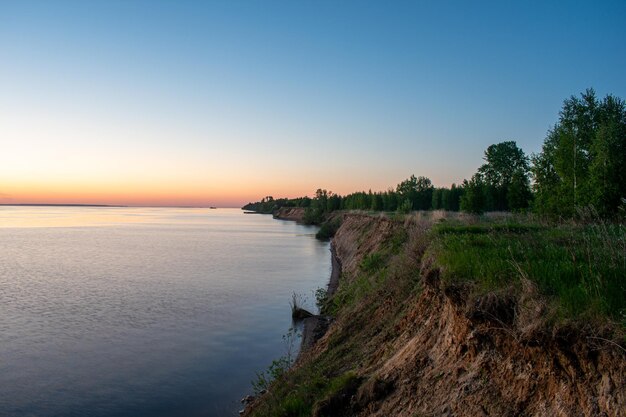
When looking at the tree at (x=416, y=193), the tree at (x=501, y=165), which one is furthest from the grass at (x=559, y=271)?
the tree at (x=416, y=193)

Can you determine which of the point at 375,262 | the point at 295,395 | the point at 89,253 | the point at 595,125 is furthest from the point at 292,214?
the point at 295,395

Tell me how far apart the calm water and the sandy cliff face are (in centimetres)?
616

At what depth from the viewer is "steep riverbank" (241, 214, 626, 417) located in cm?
516

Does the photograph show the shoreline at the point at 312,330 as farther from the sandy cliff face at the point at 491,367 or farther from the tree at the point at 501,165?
the tree at the point at 501,165

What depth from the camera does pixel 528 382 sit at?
577 cm

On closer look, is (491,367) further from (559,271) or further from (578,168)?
(578,168)

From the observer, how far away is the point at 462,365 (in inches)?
276

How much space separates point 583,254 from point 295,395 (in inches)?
256

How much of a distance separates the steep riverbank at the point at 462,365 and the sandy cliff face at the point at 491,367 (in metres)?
0.01

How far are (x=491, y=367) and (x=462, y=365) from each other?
2.03ft

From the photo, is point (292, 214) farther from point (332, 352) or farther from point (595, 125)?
point (332, 352)

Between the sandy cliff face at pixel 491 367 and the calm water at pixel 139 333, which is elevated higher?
the sandy cliff face at pixel 491 367

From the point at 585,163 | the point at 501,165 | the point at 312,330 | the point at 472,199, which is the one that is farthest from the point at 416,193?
the point at 312,330

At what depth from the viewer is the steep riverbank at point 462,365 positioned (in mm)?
5164
